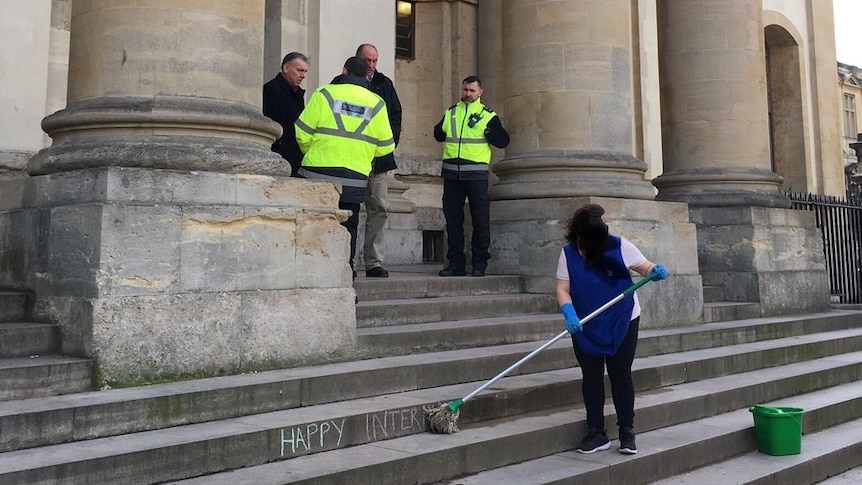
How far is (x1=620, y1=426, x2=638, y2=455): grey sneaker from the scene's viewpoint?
5.09 m

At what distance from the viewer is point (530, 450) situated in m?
5.02

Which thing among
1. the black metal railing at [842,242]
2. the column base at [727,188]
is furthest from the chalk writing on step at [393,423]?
the black metal railing at [842,242]

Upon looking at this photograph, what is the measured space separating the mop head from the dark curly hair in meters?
1.31

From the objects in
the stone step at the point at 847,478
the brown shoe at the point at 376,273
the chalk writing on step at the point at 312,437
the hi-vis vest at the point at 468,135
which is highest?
the hi-vis vest at the point at 468,135

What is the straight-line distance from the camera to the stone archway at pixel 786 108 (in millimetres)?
19688

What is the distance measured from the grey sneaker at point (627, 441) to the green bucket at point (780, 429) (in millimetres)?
1305

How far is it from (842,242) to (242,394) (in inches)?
465

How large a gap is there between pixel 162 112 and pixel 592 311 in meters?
3.19

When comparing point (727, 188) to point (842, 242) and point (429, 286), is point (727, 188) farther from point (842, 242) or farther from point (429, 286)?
point (429, 286)

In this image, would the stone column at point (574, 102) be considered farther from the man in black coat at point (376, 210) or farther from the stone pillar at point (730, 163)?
the stone pillar at point (730, 163)

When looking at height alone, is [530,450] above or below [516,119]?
below

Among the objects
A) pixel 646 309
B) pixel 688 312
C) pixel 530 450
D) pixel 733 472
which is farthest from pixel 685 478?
pixel 688 312

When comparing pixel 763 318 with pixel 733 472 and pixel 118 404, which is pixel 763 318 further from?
pixel 118 404

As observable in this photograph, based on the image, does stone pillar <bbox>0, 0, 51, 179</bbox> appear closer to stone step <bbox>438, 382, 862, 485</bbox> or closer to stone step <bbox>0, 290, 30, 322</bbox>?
stone step <bbox>0, 290, 30, 322</bbox>
